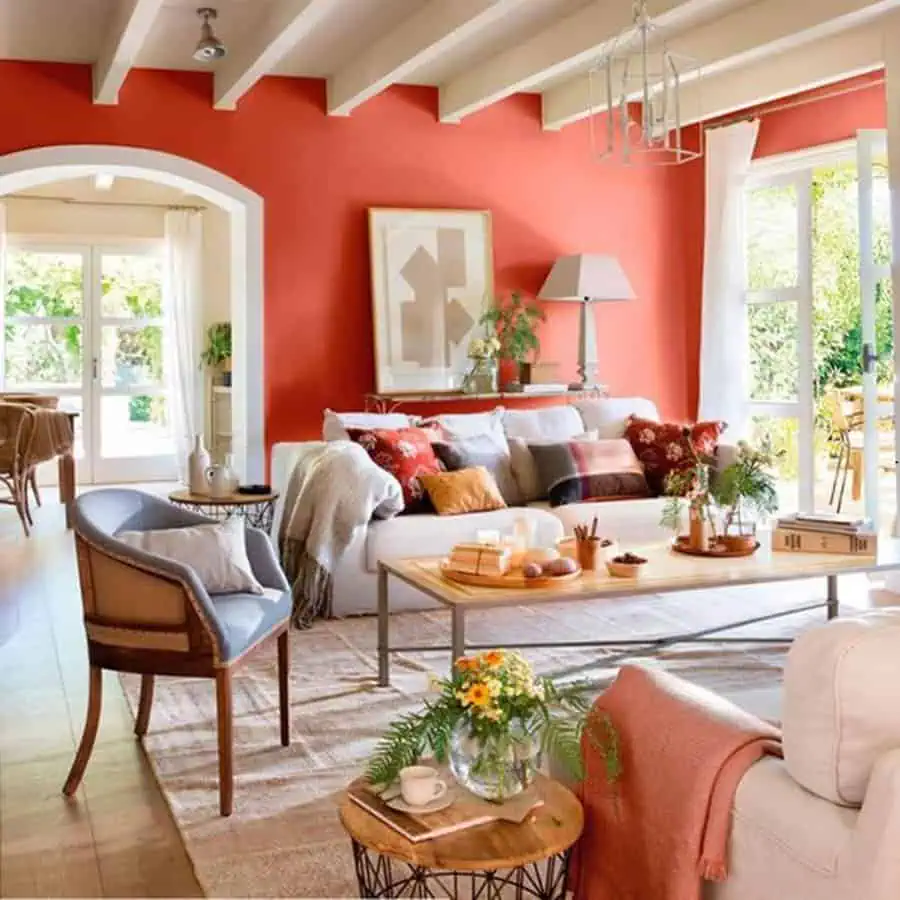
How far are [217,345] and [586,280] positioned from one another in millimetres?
4626

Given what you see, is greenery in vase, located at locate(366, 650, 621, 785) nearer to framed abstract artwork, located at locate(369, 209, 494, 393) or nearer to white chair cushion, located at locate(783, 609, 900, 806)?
white chair cushion, located at locate(783, 609, 900, 806)


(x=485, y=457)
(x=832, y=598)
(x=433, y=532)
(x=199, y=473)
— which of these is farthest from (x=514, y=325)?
(x=832, y=598)

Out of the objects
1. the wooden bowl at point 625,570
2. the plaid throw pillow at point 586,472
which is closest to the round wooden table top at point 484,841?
the wooden bowl at point 625,570

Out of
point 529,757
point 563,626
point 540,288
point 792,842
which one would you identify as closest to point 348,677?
point 563,626

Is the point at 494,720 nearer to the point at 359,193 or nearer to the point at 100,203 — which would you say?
the point at 359,193

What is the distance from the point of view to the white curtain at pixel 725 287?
7277 millimetres

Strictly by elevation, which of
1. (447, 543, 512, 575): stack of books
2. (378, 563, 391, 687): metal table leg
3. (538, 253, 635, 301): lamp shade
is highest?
(538, 253, 635, 301): lamp shade

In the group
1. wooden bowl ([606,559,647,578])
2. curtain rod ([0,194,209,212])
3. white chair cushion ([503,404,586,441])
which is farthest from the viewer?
curtain rod ([0,194,209,212])

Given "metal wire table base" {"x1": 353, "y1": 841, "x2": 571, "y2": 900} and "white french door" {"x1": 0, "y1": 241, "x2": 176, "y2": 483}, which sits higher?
"white french door" {"x1": 0, "y1": 241, "x2": 176, "y2": 483}

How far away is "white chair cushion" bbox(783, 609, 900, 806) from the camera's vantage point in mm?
1522

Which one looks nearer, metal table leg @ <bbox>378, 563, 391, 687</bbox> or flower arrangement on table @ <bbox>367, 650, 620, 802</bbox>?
flower arrangement on table @ <bbox>367, 650, 620, 802</bbox>

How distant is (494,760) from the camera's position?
191 centimetres

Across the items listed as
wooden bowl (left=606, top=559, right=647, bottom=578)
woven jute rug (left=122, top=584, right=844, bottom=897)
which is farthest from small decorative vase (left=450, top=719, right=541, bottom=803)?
wooden bowl (left=606, top=559, right=647, bottom=578)

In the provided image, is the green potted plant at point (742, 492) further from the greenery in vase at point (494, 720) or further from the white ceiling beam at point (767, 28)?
the greenery in vase at point (494, 720)
